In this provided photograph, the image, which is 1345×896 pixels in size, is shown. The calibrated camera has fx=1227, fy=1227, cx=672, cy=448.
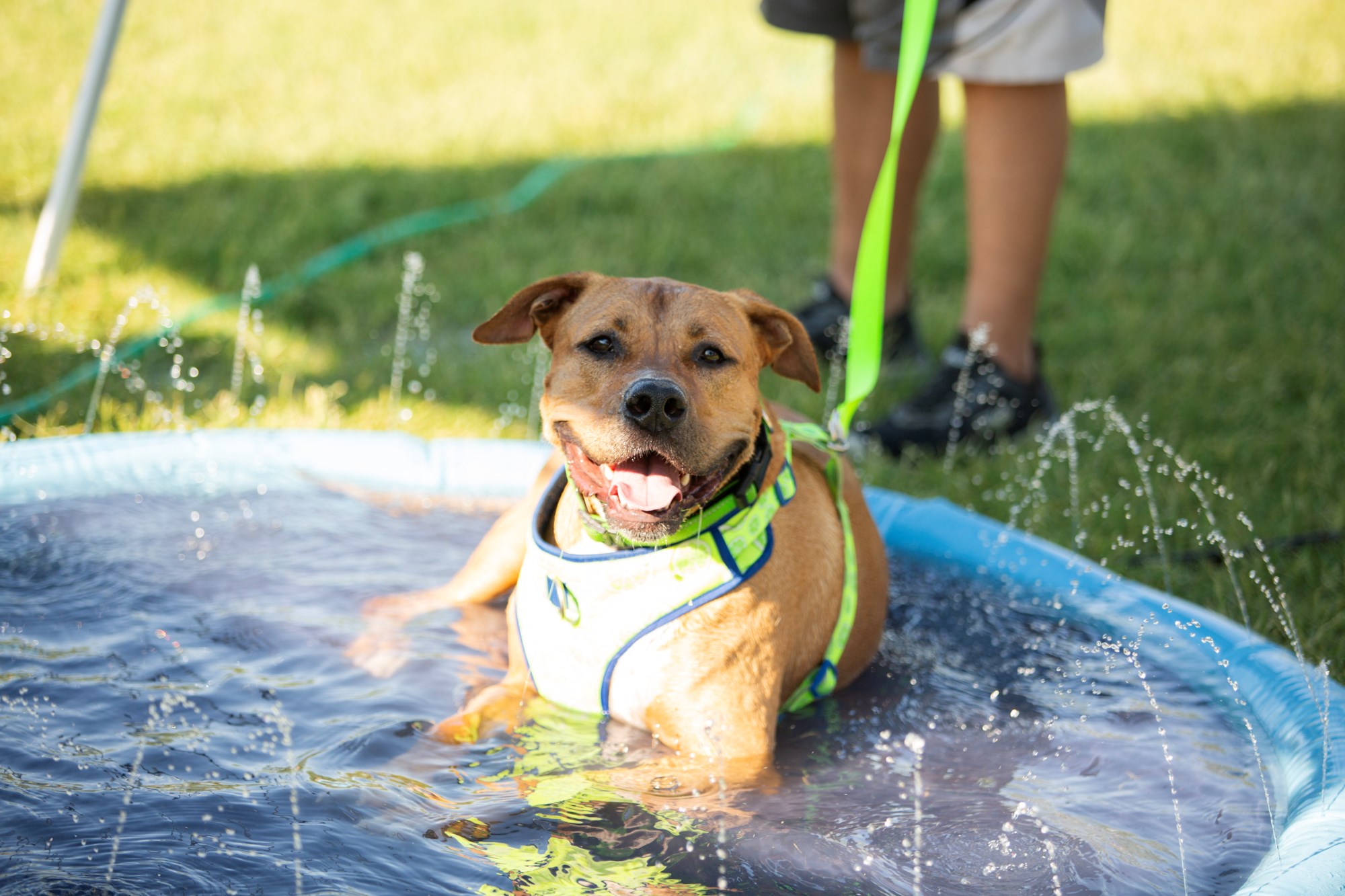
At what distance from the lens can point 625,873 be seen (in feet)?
8.81

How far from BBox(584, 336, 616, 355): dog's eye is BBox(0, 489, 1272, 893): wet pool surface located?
0.99 meters

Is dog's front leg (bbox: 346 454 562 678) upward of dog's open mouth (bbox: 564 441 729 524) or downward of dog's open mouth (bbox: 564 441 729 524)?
downward

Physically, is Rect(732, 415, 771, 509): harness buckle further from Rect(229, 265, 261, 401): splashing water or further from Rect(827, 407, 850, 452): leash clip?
Rect(229, 265, 261, 401): splashing water

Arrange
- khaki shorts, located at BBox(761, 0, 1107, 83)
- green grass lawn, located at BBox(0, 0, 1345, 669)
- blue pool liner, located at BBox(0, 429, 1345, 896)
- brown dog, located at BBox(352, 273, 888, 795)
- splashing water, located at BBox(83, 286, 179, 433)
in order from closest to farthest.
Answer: brown dog, located at BBox(352, 273, 888, 795), blue pool liner, located at BBox(0, 429, 1345, 896), khaki shorts, located at BBox(761, 0, 1107, 83), splashing water, located at BBox(83, 286, 179, 433), green grass lawn, located at BBox(0, 0, 1345, 669)

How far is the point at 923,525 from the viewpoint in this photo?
4250 millimetres

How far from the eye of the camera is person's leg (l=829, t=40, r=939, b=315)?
17.5 feet

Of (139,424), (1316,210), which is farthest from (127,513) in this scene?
(1316,210)

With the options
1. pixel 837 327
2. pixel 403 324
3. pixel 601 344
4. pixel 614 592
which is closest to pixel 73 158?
pixel 403 324

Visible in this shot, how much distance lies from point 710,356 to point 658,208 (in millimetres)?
5129

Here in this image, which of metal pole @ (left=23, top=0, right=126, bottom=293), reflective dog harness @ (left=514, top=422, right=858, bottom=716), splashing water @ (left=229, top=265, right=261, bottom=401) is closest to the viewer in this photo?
reflective dog harness @ (left=514, top=422, right=858, bottom=716)

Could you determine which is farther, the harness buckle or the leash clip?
the leash clip

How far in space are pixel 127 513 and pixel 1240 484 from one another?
418 cm

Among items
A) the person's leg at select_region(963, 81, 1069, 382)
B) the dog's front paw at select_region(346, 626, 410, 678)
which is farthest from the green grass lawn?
the dog's front paw at select_region(346, 626, 410, 678)

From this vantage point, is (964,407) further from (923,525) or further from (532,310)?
(532,310)
